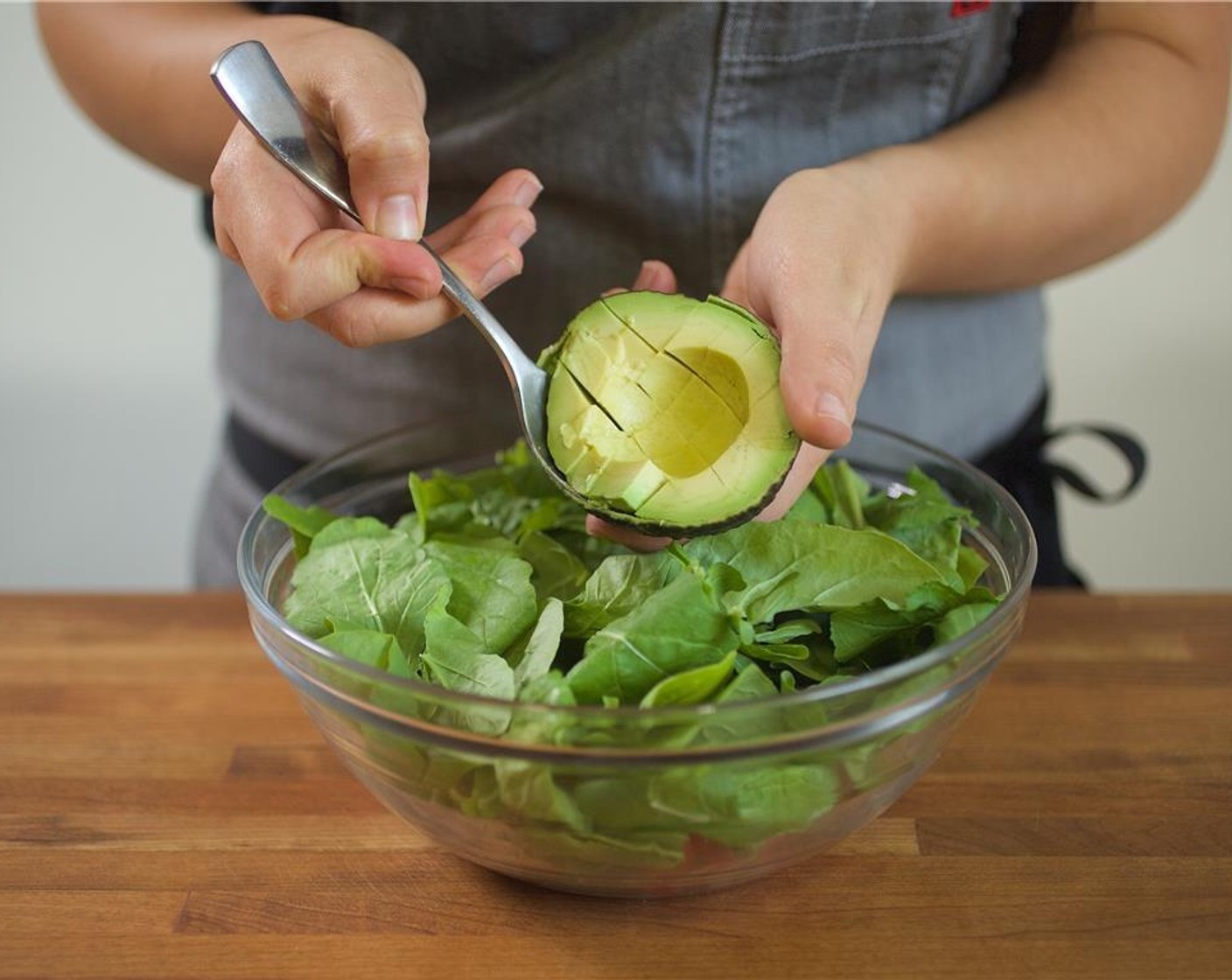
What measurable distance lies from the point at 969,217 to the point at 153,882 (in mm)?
683

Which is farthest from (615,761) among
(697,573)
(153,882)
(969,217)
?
(969,217)

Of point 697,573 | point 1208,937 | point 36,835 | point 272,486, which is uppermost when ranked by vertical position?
point 697,573

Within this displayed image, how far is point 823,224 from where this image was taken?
779 millimetres

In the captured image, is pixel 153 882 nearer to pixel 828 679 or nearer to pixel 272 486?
pixel 828 679

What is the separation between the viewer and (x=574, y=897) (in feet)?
2.26

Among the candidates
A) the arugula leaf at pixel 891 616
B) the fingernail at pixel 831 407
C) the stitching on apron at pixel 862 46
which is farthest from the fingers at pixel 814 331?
the stitching on apron at pixel 862 46

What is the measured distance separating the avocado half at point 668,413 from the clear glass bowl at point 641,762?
12cm

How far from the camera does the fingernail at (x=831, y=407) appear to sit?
60 centimetres

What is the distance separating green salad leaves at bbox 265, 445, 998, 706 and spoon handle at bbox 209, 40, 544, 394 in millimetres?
96

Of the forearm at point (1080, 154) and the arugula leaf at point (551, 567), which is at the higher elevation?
the forearm at point (1080, 154)

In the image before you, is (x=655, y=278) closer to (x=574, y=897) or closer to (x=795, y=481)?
(x=795, y=481)

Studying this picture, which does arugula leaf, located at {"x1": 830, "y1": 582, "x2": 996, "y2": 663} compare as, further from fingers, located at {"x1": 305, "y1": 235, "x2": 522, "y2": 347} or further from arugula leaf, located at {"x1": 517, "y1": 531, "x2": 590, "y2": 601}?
fingers, located at {"x1": 305, "y1": 235, "x2": 522, "y2": 347}

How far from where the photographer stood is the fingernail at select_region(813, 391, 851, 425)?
0.60 m

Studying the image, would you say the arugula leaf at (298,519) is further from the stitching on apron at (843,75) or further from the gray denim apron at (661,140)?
the stitching on apron at (843,75)
